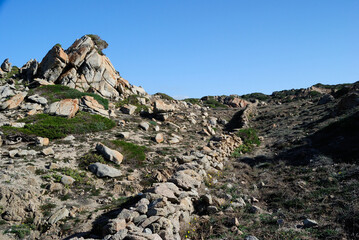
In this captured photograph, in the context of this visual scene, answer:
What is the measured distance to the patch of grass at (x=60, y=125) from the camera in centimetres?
1557

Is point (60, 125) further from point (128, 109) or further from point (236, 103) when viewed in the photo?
point (236, 103)

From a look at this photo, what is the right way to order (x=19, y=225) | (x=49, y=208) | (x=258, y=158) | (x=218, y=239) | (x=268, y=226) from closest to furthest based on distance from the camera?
(x=218, y=239), (x=268, y=226), (x=19, y=225), (x=49, y=208), (x=258, y=158)

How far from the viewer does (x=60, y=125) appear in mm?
17062

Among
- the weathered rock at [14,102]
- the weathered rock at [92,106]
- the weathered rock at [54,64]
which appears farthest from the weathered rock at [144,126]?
the weathered rock at [54,64]

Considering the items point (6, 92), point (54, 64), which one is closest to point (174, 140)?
point (6, 92)

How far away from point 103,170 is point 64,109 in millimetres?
10246

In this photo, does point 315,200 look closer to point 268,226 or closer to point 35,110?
point 268,226

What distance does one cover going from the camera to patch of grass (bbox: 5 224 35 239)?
284 inches

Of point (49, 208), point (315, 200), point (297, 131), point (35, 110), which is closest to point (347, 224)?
point (315, 200)

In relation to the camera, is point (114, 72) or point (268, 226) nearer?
point (268, 226)

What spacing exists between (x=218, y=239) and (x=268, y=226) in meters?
1.71

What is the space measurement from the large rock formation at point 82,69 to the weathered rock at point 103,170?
1833 centimetres

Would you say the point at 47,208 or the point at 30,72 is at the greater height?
the point at 30,72

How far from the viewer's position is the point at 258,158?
1538 cm
